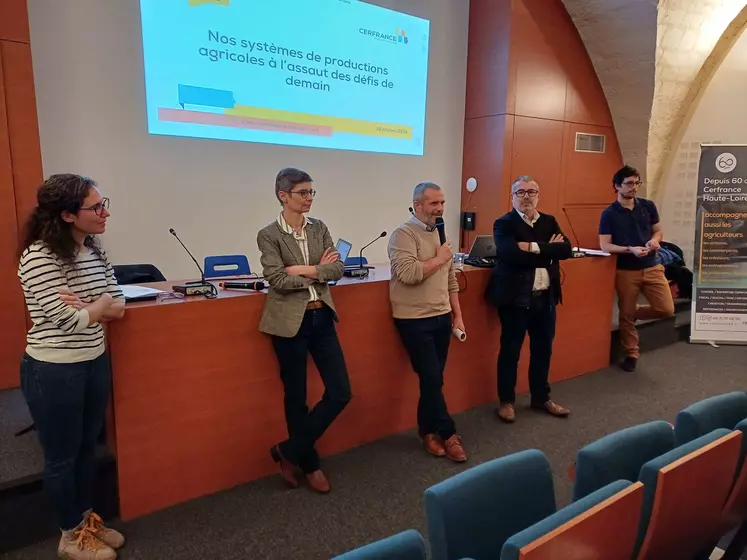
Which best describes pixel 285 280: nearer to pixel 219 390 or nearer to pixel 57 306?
pixel 219 390

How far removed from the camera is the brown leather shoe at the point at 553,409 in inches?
132

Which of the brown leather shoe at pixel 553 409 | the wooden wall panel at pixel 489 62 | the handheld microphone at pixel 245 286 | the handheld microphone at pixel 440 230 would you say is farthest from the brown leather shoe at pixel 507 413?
the wooden wall panel at pixel 489 62

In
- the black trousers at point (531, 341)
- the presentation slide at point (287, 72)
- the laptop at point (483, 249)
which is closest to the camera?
the black trousers at point (531, 341)

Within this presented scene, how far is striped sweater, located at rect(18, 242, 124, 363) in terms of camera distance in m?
1.69

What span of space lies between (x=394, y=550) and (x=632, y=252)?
3711 mm

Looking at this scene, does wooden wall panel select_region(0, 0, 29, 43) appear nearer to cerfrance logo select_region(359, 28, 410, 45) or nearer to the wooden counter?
the wooden counter

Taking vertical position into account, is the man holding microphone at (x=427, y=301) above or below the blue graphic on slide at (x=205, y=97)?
below

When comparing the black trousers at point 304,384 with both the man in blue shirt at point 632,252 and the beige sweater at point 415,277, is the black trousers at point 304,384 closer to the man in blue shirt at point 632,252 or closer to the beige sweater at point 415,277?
the beige sweater at point 415,277

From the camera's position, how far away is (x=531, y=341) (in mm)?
3365

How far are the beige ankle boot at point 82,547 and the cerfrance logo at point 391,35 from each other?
396cm

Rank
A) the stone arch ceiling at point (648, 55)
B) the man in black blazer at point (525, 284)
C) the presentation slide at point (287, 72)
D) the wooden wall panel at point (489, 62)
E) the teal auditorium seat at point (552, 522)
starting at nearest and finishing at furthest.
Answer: the teal auditorium seat at point (552, 522) < the man in black blazer at point (525, 284) < the presentation slide at point (287, 72) < the stone arch ceiling at point (648, 55) < the wooden wall panel at point (489, 62)

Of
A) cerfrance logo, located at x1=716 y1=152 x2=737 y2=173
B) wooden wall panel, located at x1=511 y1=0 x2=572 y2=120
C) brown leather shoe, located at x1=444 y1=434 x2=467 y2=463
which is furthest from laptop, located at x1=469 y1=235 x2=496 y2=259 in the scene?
cerfrance logo, located at x1=716 y1=152 x2=737 y2=173

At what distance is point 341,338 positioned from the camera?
2.73m

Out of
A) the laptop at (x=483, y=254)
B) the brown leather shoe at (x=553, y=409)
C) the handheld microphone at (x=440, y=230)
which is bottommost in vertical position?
the brown leather shoe at (x=553, y=409)
